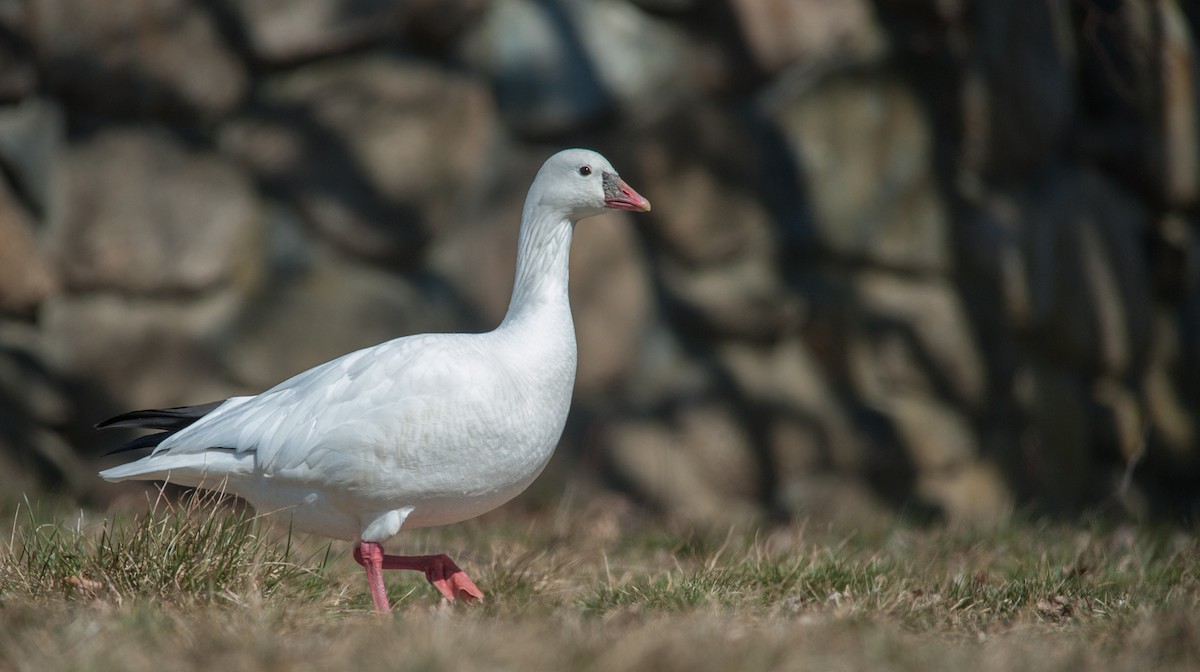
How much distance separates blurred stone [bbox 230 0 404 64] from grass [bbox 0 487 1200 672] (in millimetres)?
2234

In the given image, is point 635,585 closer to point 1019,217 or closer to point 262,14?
point 262,14

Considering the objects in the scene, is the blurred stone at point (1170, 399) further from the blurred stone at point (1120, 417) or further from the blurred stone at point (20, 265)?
the blurred stone at point (20, 265)

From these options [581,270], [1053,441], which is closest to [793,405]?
[581,270]

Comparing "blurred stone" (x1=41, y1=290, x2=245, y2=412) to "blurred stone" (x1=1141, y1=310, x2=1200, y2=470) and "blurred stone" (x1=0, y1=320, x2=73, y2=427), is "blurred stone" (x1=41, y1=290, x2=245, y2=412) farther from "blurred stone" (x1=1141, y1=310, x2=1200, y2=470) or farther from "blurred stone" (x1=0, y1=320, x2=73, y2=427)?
"blurred stone" (x1=1141, y1=310, x2=1200, y2=470)

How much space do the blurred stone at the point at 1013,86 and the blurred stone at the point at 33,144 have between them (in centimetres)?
427

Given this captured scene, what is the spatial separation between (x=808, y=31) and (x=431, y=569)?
357 cm

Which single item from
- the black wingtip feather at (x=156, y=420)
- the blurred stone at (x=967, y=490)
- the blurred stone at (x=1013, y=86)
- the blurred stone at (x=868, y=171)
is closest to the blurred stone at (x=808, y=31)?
the blurred stone at (x=868, y=171)

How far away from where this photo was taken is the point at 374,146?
5141 mm

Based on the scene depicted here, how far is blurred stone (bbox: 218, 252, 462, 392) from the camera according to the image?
508cm

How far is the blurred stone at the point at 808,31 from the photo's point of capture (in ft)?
18.1

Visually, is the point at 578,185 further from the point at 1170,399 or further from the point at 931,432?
the point at 1170,399

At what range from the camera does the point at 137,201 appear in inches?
194

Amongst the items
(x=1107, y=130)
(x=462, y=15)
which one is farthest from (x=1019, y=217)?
(x=462, y=15)

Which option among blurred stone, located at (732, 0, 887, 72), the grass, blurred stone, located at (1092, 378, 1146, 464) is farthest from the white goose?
blurred stone, located at (1092, 378, 1146, 464)
